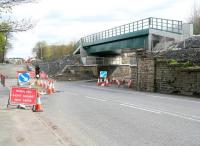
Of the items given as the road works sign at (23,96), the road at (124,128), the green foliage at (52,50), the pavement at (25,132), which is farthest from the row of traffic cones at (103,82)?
the green foliage at (52,50)

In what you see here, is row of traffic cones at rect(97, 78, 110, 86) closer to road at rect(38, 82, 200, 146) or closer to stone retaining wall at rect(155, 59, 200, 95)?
stone retaining wall at rect(155, 59, 200, 95)

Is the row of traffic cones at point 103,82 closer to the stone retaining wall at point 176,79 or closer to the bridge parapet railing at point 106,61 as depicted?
the stone retaining wall at point 176,79

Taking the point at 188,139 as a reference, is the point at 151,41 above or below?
above

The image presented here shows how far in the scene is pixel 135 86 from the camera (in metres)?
33.5

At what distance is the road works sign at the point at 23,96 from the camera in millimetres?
14125

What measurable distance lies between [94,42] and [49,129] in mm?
44485

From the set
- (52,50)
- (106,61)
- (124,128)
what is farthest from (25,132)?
(52,50)

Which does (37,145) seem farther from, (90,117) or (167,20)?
(167,20)

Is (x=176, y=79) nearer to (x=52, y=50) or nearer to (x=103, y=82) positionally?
(x=103, y=82)

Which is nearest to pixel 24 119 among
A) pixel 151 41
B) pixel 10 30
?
pixel 10 30

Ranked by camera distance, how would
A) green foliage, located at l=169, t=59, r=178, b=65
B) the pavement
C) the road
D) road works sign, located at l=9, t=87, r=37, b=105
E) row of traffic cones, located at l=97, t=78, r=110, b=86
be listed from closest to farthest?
the pavement, the road, road works sign, located at l=9, t=87, r=37, b=105, green foliage, located at l=169, t=59, r=178, b=65, row of traffic cones, located at l=97, t=78, r=110, b=86

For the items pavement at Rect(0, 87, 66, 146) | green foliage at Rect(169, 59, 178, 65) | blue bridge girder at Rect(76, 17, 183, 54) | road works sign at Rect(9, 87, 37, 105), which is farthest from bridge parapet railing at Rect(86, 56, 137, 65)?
pavement at Rect(0, 87, 66, 146)

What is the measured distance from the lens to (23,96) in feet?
46.8

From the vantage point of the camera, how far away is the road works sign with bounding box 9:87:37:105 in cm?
1412
